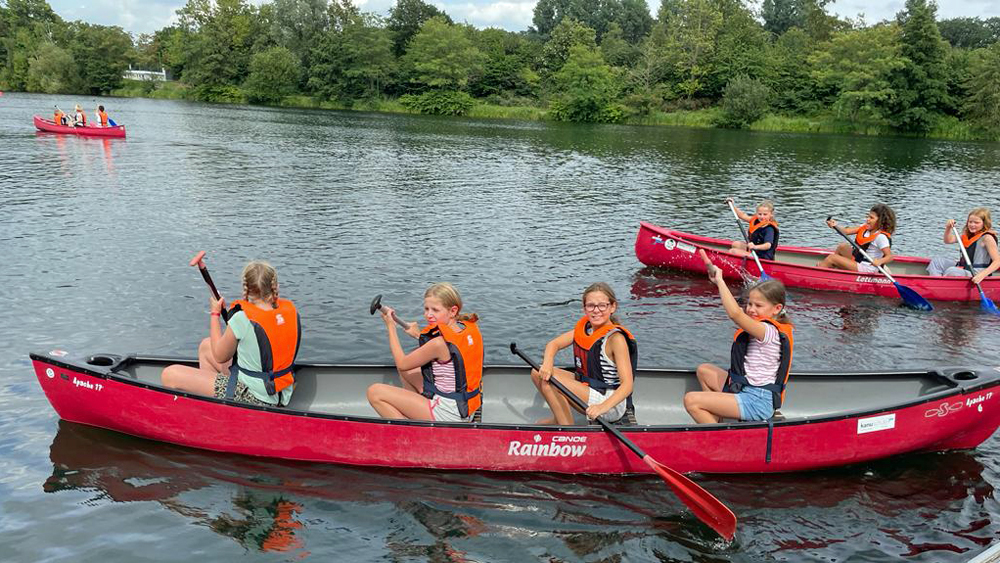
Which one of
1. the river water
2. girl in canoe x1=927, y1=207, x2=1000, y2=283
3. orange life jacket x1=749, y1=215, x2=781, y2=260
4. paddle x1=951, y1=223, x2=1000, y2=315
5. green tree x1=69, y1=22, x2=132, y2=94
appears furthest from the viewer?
green tree x1=69, y1=22, x2=132, y2=94

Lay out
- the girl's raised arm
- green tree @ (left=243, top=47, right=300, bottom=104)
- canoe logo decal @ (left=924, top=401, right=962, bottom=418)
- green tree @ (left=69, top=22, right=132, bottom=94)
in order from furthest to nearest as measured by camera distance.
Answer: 1. green tree @ (left=69, top=22, right=132, bottom=94)
2. green tree @ (left=243, top=47, right=300, bottom=104)
3. canoe logo decal @ (left=924, top=401, right=962, bottom=418)
4. the girl's raised arm

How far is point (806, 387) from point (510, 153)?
31458 millimetres

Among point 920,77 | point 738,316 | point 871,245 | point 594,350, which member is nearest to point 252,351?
point 594,350

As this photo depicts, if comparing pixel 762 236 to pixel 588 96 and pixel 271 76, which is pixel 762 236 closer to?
pixel 588 96

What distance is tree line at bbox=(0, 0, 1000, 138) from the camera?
6050 centimetres

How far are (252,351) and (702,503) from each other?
4.46 metres

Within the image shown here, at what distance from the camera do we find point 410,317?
12688mm

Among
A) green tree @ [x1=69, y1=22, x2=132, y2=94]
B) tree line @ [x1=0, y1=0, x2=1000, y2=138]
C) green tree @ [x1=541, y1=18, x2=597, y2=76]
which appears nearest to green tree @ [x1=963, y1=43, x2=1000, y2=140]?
tree line @ [x1=0, y1=0, x2=1000, y2=138]

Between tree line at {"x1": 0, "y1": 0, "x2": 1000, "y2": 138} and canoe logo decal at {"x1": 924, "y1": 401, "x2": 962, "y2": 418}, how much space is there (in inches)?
2307

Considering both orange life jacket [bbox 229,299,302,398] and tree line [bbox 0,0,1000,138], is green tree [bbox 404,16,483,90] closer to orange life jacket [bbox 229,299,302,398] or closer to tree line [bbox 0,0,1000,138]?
tree line [bbox 0,0,1000,138]

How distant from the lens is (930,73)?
60375 millimetres

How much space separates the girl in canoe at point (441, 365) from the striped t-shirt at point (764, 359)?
2622 mm

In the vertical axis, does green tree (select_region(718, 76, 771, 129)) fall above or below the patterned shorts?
above

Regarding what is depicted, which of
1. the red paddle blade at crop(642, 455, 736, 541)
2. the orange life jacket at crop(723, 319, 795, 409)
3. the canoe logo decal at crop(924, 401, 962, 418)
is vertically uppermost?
the orange life jacket at crop(723, 319, 795, 409)
